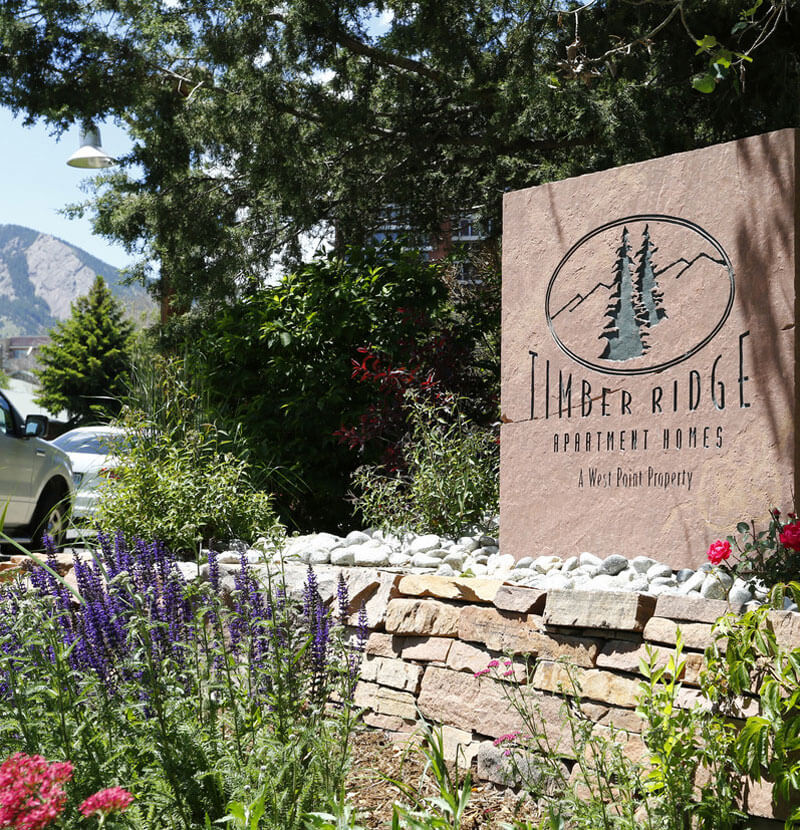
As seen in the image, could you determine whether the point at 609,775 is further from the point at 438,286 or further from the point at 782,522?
the point at 438,286

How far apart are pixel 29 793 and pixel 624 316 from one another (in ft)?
12.1

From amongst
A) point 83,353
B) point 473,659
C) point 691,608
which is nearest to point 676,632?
point 691,608

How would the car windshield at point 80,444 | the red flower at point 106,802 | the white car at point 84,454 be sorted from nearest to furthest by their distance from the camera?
the red flower at point 106,802, the white car at point 84,454, the car windshield at point 80,444

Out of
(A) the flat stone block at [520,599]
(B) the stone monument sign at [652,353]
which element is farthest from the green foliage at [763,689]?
(B) the stone monument sign at [652,353]

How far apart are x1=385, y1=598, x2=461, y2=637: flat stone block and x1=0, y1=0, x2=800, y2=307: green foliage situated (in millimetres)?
4287

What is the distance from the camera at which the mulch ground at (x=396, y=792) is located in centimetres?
340

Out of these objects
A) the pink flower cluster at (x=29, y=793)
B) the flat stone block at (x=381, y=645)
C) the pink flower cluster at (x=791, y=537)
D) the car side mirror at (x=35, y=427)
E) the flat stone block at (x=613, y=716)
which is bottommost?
the flat stone block at (x=613, y=716)

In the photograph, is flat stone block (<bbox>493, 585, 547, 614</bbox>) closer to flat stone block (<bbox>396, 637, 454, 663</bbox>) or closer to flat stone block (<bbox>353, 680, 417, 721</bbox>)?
flat stone block (<bbox>396, 637, 454, 663</bbox>)

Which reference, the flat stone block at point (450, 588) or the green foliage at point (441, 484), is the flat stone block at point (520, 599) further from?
the green foliage at point (441, 484)

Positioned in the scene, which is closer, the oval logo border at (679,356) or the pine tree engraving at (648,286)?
the oval logo border at (679,356)

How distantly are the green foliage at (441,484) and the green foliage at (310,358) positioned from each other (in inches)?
42.4

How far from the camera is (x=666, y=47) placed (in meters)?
7.50

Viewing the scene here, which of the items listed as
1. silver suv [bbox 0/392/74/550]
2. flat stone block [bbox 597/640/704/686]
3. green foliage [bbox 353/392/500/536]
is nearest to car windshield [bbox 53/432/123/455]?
silver suv [bbox 0/392/74/550]

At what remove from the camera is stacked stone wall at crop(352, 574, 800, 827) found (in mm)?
3461
